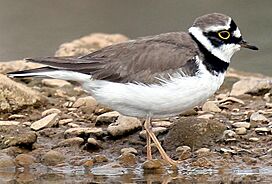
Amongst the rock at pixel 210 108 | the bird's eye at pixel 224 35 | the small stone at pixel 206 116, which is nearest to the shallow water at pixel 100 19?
the rock at pixel 210 108

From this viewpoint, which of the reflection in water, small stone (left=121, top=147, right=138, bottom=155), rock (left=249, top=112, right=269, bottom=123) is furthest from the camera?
rock (left=249, top=112, right=269, bottom=123)

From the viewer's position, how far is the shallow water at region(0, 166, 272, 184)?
9.78 meters

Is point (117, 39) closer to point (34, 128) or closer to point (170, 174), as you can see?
point (34, 128)

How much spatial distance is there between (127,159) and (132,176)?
1.74ft

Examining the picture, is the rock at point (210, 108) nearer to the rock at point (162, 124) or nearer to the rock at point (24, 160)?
the rock at point (162, 124)

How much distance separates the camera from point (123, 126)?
11211 millimetres

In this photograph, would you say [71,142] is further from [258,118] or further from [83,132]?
[258,118]

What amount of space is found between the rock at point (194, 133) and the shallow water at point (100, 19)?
7.51 meters

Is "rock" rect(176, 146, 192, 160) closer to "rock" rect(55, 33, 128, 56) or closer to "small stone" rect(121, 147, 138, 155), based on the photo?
"small stone" rect(121, 147, 138, 155)

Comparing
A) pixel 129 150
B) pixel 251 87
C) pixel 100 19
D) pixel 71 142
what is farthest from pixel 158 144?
pixel 100 19

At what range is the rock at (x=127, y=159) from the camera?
10508mm

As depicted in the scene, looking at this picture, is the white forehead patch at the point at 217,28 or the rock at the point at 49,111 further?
the rock at the point at 49,111

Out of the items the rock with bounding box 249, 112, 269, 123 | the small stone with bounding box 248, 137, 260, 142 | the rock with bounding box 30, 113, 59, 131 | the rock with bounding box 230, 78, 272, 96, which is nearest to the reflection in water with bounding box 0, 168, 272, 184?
the small stone with bounding box 248, 137, 260, 142

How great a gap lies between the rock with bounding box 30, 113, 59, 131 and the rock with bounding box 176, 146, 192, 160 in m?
1.72
